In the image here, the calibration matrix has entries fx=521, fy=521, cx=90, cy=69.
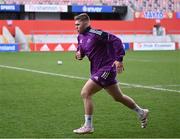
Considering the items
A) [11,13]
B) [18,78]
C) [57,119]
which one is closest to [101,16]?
[11,13]

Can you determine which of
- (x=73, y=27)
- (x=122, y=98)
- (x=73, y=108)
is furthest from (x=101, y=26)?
(x=122, y=98)

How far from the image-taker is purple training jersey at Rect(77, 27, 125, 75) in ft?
26.5

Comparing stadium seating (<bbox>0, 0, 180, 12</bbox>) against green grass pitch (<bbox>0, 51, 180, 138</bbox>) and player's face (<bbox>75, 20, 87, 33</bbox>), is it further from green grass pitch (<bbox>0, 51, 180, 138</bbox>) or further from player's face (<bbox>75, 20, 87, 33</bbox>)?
player's face (<bbox>75, 20, 87, 33</bbox>)

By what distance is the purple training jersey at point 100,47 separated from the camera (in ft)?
26.5

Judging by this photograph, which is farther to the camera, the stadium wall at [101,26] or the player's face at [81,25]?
the stadium wall at [101,26]

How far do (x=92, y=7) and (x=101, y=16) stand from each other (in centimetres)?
485

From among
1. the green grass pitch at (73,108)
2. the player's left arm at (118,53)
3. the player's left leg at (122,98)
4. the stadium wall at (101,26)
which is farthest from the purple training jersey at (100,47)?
the stadium wall at (101,26)

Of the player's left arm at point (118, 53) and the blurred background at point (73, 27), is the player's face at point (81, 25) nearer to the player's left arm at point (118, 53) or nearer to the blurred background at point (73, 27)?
the player's left arm at point (118, 53)

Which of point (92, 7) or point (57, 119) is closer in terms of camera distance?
point (57, 119)

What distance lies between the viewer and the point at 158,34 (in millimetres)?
48656

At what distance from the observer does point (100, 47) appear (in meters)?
8.20

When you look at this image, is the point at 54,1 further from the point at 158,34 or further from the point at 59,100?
the point at 59,100

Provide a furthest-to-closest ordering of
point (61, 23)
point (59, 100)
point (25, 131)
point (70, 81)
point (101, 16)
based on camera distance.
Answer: point (101, 16) → point (61, 23) → point (70, 81) → point (59, 100) → point (25, 131)

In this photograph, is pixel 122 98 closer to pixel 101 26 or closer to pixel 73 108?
pixel 73 108
